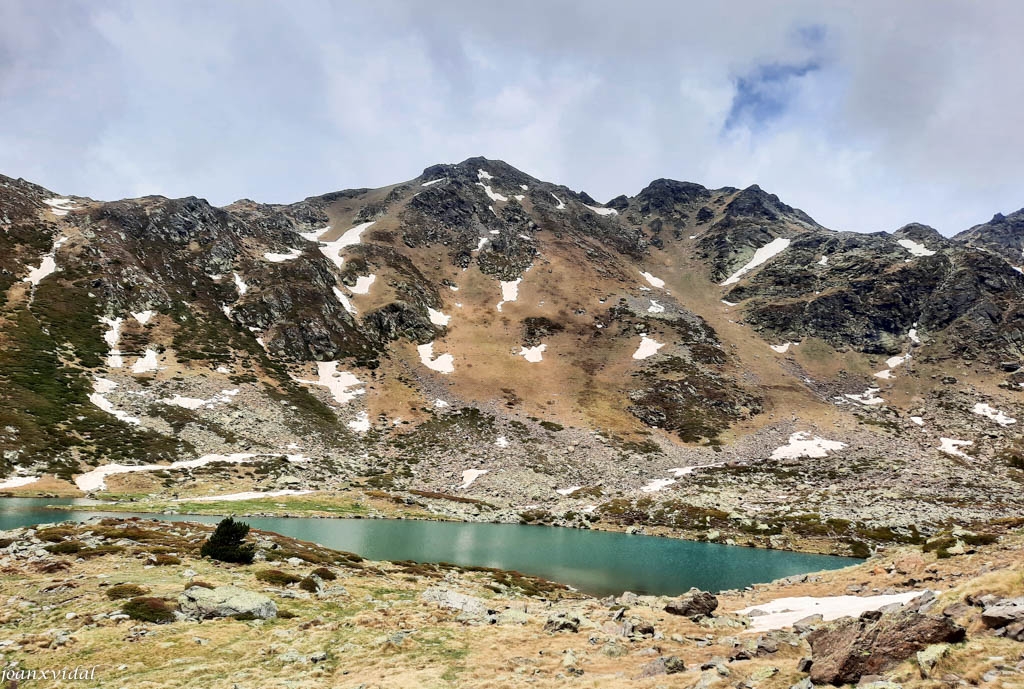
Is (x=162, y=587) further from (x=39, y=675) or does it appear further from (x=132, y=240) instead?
(x=132, y=240)

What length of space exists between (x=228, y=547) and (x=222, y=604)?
887 centimetres

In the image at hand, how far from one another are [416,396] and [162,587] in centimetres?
9615

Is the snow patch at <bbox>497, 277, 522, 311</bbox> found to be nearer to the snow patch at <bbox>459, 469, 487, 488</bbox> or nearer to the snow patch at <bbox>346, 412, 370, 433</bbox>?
the snow patch at <bbox>346, 412, 370, 433</bbox>

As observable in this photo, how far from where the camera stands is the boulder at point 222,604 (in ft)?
54.9

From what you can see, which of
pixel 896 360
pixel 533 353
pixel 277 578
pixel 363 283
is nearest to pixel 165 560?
pixel 277 578

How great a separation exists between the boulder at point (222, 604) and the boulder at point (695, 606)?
16065 mm

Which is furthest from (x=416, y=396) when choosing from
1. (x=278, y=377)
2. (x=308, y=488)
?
(x=308, y=488)

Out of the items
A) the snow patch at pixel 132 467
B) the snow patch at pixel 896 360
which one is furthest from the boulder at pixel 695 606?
the snow patch at pixel 896 360

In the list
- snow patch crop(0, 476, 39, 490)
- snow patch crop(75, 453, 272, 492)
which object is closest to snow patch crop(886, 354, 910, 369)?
snow patch crop(75, 453, 272, 492)

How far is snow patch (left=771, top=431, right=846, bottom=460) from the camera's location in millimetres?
92438

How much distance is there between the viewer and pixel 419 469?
85.2 meters

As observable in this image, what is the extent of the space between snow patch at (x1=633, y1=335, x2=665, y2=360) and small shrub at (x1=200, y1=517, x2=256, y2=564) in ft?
407

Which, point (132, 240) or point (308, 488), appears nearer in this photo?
Result: point (308, 488)

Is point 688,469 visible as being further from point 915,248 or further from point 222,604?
point 915,248
